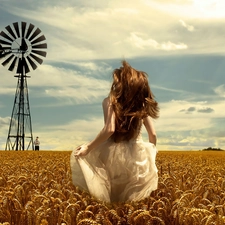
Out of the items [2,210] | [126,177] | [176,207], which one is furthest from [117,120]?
[2,210]

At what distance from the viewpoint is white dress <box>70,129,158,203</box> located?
6641mm

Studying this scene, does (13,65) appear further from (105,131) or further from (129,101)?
(105,131)

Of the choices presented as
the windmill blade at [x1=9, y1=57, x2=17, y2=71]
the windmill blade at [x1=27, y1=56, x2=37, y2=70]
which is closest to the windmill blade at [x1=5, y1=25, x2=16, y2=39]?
the windmill blade at [x1=9, y1=57, x2=17, y2=71]

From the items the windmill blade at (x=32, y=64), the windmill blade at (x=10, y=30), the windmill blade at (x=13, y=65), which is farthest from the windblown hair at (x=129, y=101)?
the windmill blade at (x=10, y=30)

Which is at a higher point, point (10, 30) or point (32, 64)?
point (10, 30)

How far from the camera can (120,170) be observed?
6695 millimetres

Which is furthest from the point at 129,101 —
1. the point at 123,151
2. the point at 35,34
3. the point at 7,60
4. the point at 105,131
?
the point at 7,60

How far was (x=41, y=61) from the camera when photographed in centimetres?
4803

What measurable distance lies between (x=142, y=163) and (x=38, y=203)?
1.80m

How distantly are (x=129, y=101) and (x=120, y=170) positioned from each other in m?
1.02

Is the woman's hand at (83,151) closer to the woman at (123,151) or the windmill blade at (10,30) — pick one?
the woman at (123,151)

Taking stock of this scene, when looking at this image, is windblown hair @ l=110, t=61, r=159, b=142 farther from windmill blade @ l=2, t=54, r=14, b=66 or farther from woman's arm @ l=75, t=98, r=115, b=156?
windmill blade @ l=2, t=54, r=14, b=66

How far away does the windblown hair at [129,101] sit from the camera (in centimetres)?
659

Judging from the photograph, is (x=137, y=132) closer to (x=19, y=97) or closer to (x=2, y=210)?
(x=2, y=210)
